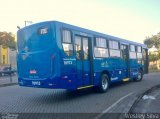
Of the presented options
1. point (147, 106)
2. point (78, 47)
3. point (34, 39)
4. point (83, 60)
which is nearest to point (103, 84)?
point (83, 60)

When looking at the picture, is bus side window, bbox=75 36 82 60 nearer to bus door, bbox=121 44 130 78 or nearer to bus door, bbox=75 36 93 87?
bus door, bbox=75 36 93 87

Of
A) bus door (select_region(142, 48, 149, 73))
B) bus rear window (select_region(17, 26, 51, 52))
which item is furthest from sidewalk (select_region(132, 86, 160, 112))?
bus door (select_region(142, 48, 149, 73))

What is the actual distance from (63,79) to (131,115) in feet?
11.6

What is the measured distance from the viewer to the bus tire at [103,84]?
559 inches

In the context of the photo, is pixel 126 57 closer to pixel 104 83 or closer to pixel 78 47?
pixel 104 83

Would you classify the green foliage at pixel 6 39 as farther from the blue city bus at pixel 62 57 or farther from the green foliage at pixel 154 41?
the blue city bus at pixel 62 57

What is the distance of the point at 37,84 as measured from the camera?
11.6m

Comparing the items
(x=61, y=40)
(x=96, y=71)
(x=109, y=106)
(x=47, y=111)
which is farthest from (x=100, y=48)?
(x=47, y=111)

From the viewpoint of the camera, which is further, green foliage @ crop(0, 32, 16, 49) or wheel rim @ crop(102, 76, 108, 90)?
green foliage @ crop(0, 32, 16, 49)

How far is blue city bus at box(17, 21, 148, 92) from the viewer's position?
11195 millimetres

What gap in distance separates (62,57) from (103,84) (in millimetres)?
4082

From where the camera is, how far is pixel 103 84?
14.5 meters

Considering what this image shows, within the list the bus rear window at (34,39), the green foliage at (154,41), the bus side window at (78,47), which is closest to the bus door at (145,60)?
the bus side window at (78,47)

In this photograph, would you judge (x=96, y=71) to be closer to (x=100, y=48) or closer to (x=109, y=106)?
(x=100, y=48)
